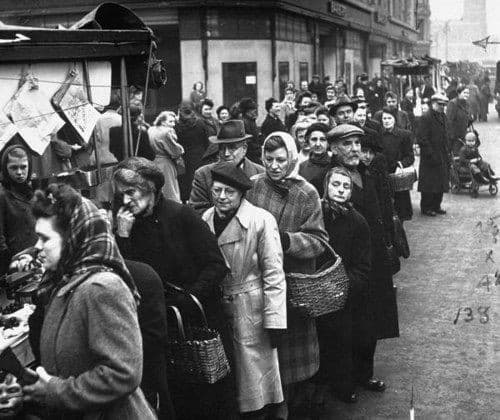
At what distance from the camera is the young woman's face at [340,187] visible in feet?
18.6

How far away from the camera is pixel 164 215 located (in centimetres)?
460

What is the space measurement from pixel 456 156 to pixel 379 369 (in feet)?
34.7

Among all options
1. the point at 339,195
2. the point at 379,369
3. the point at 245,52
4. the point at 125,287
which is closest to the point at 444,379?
the point at 379,369

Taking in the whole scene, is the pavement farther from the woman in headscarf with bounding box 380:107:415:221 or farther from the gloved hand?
the woman in headscarf with bounding box 380:107:415:221

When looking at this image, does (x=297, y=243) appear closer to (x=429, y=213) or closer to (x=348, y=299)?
(x=348, y=299)

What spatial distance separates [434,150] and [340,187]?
8002mm

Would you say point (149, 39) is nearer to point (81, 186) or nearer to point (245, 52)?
point (81, 186)

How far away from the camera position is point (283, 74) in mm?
24891

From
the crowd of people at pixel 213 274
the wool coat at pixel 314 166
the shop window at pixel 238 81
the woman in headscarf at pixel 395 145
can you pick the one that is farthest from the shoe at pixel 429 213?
the shop window at pixel 238 81

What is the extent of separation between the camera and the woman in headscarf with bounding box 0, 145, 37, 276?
19.4ft

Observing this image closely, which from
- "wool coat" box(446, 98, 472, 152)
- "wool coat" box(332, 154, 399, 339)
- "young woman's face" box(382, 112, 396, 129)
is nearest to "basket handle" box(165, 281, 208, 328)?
"wool coat" box(332, 154, 399, 339)

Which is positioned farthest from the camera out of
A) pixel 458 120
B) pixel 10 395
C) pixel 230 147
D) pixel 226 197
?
pixel 458 120

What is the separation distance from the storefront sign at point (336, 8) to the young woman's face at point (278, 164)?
2607 cm

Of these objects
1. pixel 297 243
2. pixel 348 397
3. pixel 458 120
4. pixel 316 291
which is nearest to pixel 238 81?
pixel 458 120
